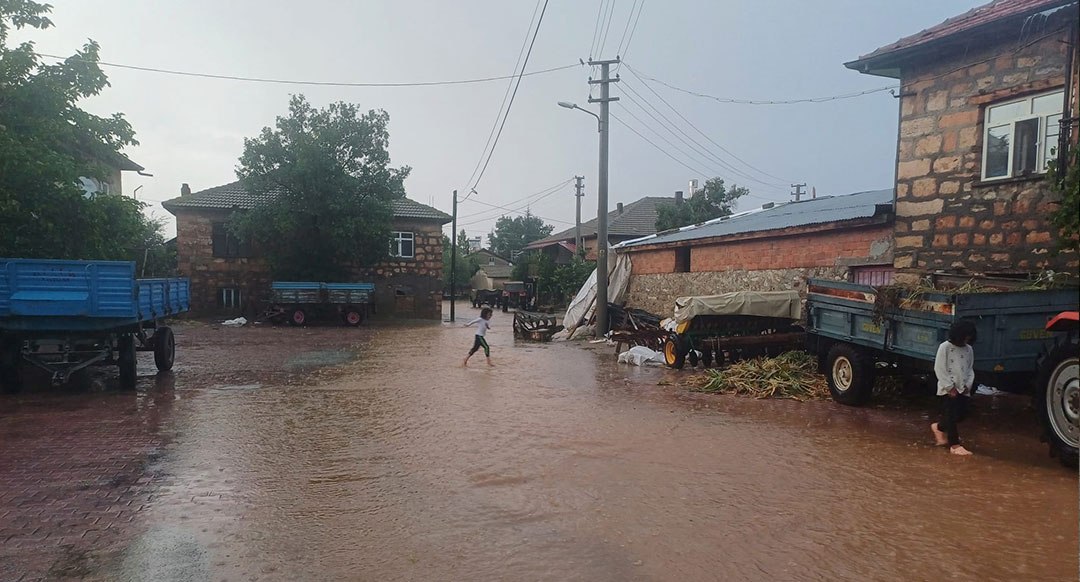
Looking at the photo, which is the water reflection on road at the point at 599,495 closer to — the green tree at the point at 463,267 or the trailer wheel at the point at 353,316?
the trailer wheel at the point at 353,316

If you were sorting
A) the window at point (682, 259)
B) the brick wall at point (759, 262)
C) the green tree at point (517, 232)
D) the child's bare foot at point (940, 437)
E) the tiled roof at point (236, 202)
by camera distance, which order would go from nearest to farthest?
1. the child's bare foot at point (940, 437)
2. the brick wall at point (759, 262)
3. the window at point (682, 259)
4. the tiled roof at point (236, 202)
5. the green tree at point (517, 232)

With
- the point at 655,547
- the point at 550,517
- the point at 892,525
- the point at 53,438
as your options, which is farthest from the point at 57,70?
the point at 892,525

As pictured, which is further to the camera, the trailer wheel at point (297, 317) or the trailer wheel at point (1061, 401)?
the trailer wheel at point (297, 317)

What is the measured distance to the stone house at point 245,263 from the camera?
29.2 metres

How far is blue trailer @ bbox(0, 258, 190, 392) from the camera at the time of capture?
9.55 meters

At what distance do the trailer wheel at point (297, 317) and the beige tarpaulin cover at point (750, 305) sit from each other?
59.1 feet

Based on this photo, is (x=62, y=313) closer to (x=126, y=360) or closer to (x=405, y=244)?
(x=126, y=360)

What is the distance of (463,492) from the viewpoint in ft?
18.5

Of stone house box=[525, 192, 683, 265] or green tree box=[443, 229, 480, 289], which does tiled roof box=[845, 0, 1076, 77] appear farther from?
green tree box=[443, 229, 480, 289]

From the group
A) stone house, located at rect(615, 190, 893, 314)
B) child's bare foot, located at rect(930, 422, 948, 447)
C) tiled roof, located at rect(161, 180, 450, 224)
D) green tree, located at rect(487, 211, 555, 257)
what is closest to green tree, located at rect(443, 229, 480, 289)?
green tree, located at rect(487, 211, 555, 257)

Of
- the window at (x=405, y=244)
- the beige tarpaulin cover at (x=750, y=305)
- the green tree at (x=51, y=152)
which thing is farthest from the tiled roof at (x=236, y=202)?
the beige tarpaulin cover at (x=750, y=305)

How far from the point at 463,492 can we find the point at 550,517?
0.95 meters

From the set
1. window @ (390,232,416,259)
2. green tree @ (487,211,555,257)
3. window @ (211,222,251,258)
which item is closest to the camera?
window @ (211,222,251,258)

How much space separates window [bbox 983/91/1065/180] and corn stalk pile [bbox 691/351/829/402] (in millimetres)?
3976
